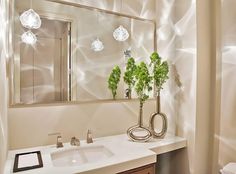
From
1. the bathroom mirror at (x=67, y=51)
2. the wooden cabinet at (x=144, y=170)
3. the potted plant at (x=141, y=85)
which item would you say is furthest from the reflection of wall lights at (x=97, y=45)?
the wooden cabinet at (x=144, y=170)

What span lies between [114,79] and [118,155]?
0.70 meters

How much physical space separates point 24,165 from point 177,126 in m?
1.22

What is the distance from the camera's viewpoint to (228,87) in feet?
5.07

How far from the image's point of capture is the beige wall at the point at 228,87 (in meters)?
1.52

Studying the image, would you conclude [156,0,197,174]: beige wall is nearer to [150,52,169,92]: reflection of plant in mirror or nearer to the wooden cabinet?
[150,52,169,92]: reflection of plant in mirror

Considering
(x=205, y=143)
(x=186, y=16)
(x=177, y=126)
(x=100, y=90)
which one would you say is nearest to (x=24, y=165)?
(x=100, y=90)

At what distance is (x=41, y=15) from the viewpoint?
1375mm

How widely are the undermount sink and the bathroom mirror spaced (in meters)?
0.38

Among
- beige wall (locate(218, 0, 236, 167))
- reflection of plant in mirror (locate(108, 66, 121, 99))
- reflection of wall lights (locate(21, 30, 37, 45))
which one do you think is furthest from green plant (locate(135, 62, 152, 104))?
reflection of wall lights (locate(21, 30, 37, 45))

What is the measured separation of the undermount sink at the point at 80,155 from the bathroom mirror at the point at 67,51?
0.38 metres

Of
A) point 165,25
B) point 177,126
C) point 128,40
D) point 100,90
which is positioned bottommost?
point 177,126

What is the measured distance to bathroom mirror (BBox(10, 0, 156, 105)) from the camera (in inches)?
51.4

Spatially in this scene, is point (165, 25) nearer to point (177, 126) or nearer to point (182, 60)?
point (182, 60)

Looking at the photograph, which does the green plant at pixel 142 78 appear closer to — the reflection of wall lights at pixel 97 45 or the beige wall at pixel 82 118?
the beige wall at pixel 82 118
